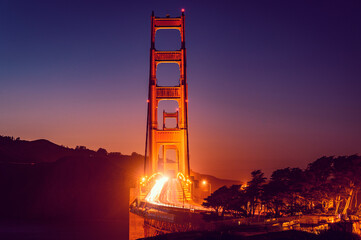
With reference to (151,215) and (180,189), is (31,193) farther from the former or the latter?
(151,215)

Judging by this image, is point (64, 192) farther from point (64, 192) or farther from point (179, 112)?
point (179, 112)

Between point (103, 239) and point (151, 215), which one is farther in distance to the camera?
point (103, 239)

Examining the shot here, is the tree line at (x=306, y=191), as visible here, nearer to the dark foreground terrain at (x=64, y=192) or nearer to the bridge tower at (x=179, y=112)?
the bridge tower at (x=179, y=112)

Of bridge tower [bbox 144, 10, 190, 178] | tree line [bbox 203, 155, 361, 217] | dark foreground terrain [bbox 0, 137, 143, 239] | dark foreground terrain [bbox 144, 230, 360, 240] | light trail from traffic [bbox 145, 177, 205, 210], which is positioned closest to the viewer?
dark foreground terrain [bbox 144, 230, 360, 240]

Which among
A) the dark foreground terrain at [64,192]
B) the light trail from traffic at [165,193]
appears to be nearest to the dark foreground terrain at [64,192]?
the dark foreground terrain at [64,192]

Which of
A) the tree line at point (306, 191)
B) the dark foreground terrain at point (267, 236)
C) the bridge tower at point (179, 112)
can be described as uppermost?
the bridge tower at point (179, 112)

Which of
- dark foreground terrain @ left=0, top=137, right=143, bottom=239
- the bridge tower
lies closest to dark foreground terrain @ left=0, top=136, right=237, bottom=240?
dark foreground terrain @ left=0, top=137, right=143, bottom=239

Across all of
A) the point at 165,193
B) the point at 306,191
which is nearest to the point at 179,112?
the point at 165,193

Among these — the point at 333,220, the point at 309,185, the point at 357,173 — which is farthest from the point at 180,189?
the point at 333,220

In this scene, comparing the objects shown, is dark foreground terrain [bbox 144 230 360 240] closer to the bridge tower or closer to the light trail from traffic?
the light trail from traffic
